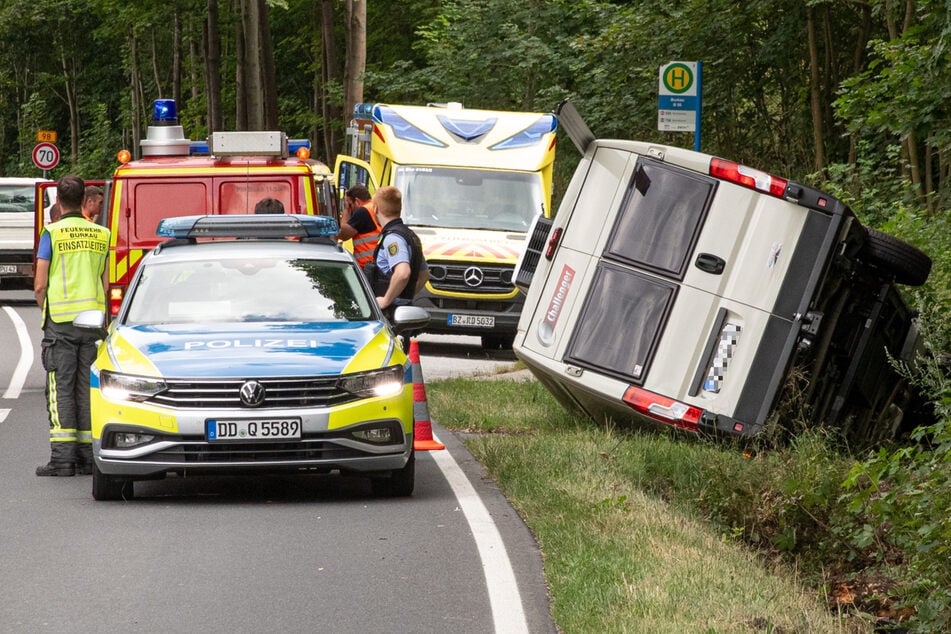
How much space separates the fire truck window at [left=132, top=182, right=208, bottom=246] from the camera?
1535 centimetres

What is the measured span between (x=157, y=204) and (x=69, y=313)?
4.51 m

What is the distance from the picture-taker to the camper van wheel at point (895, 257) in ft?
37.8

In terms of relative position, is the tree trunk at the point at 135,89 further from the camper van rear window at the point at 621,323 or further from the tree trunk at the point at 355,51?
the camper van rear window at the point at 621,323

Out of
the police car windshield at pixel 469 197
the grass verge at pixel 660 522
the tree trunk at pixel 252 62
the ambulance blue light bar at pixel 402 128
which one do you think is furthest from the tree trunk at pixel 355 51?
the grass verge at pixel 660 522

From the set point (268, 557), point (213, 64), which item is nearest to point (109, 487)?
point (268, 557)

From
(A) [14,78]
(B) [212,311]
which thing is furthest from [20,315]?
(A) [14,78]

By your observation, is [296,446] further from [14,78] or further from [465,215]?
[14,78]

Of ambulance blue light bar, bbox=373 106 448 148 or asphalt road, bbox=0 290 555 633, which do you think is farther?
ambulance blue light bar, bbox=373 106 448 148

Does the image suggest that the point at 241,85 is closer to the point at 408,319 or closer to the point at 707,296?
the point at 707,296

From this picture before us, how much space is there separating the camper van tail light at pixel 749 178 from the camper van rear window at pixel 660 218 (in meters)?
0.09

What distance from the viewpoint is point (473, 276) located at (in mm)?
19422

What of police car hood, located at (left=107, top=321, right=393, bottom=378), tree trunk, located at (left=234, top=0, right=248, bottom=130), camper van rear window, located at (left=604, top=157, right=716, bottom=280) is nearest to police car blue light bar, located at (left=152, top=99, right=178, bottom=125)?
camper van rear window, located at (left=604, top=157, right=716, bottom=280)

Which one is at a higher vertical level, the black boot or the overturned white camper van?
the overturned white camper van

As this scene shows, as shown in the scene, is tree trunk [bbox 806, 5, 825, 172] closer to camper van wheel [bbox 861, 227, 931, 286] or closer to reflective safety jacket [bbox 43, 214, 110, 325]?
camper van wheel [bbox 861, 227, 931, 286]
